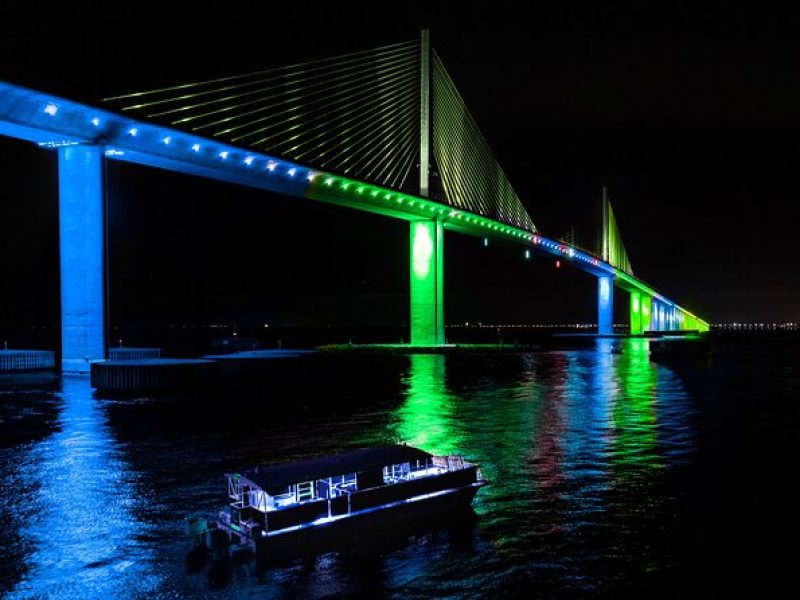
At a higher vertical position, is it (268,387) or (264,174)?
(264,174)

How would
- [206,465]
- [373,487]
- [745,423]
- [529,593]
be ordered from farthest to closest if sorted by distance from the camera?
[745,423], [206,465], [373,487], [529,593]

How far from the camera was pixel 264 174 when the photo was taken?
138ft

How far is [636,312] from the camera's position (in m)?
126

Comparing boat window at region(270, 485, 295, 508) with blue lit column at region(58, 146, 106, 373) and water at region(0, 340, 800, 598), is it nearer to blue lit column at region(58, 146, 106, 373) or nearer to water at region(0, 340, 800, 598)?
water at region(0, 340, 800, 598)

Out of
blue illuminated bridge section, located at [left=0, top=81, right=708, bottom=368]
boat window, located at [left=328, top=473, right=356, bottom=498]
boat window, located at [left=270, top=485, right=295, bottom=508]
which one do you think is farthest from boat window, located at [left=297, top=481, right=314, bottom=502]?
blue illuminated bridge section, located at [left=0, top=81, right=708, bottom=368]

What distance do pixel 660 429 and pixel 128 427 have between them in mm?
11875

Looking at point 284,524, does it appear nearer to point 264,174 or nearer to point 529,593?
point 529,593

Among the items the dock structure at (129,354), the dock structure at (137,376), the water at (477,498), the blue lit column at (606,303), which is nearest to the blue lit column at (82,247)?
the dock structure at (137,376)

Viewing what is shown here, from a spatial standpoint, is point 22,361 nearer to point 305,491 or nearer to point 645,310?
point 305,491

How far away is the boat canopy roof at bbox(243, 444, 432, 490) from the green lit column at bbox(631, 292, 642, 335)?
11762cm

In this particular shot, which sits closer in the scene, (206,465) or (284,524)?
(284,524)

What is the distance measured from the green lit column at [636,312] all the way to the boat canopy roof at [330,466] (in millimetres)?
117617

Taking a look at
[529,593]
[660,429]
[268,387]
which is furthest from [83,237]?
[529,593]

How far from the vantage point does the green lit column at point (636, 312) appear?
12394 centimetres
